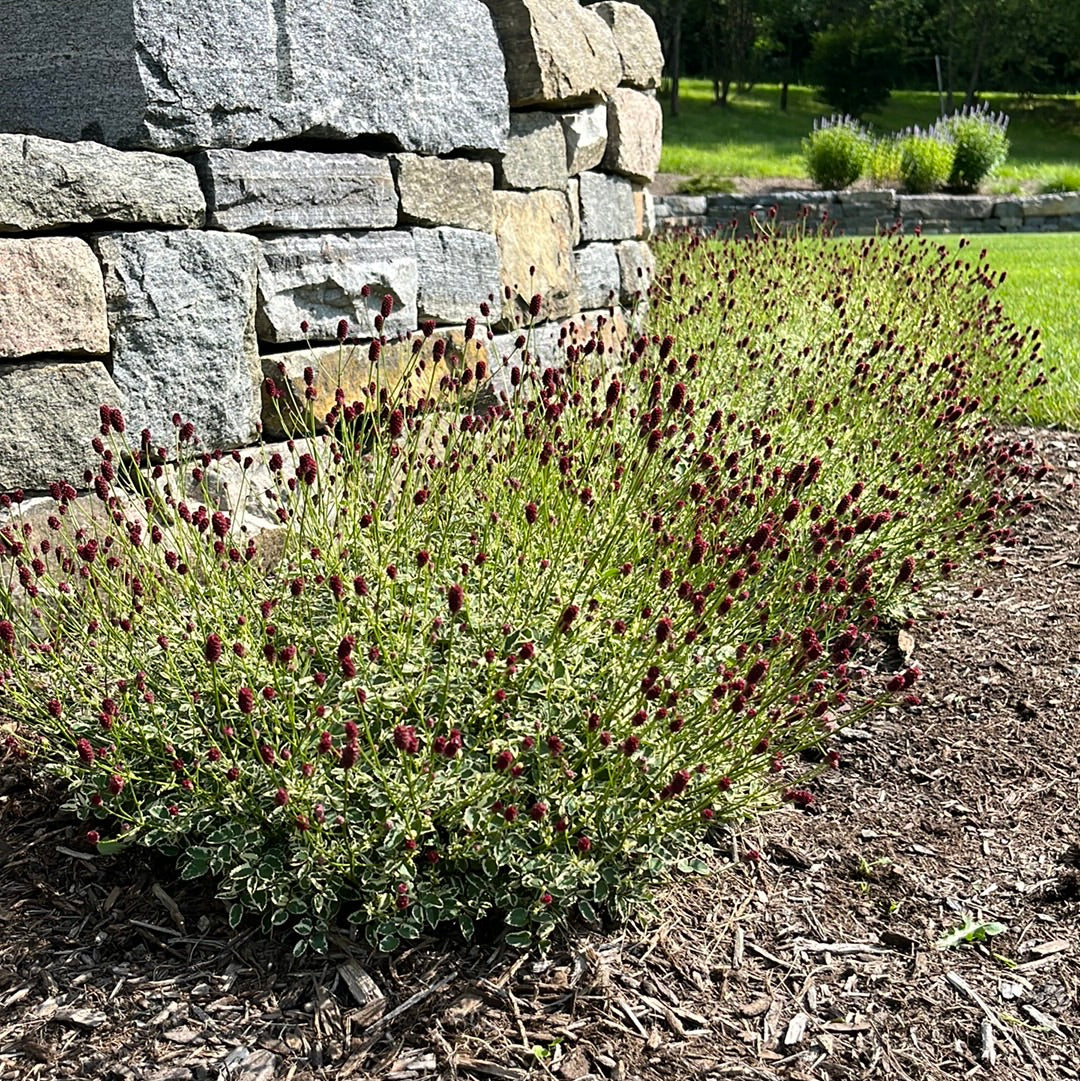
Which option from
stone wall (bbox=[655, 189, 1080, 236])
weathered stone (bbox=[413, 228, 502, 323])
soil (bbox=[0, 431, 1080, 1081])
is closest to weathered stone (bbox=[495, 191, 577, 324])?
weathered stone (bbox=[413, 228, 502, 323])

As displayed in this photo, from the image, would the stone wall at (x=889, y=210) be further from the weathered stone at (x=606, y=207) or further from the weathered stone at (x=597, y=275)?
the weathered stone at (x=597, y=275)

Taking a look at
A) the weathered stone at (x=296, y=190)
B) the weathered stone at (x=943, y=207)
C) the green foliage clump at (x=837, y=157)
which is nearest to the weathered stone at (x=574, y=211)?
the weathered stone at (x=296, y=190)

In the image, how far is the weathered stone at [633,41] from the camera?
6406 millimetres

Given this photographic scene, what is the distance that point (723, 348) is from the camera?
19.4 feet

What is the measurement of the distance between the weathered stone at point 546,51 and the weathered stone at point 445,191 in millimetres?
505

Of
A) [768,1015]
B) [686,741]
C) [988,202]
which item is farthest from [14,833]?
[988,202]

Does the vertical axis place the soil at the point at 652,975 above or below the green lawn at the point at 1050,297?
below

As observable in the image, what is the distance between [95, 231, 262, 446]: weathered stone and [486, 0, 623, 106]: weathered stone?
Answer: 5.90 feet

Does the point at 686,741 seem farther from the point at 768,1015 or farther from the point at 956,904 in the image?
the point at 956,904

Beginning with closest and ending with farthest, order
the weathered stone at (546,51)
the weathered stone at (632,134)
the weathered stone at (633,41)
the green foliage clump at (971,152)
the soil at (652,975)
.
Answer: the soil at (652,975) → the weathered stone at (546,51) → the weathered stone at (632,134) → the weathered stone at (633,41) → the green foliage clump at (971,152)

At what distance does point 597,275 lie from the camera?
236 inches

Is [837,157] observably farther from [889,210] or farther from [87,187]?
[87,187]

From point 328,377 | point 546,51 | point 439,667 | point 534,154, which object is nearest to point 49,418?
point 328,377

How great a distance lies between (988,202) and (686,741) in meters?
17.0
